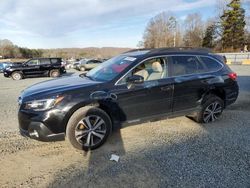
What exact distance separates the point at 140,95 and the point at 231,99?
2465 millimetres

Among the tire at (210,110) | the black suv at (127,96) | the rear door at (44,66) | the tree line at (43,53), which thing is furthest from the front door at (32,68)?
the tree line at (43,53)

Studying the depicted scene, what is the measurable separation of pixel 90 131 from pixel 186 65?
2.36 meters

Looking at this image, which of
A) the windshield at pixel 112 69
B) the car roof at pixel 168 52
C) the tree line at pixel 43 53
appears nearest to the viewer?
the windshield at pixel 112 69

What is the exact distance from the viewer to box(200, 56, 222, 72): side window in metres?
4.56

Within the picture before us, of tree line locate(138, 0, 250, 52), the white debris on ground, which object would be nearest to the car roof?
the white debris on ground

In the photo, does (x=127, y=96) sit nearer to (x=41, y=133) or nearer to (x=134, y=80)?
(x=134, y=80)

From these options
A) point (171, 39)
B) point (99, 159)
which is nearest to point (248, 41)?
point (171, 39)

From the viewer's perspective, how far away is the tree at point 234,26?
49188 millimetres

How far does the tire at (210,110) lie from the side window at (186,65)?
2.21 feet

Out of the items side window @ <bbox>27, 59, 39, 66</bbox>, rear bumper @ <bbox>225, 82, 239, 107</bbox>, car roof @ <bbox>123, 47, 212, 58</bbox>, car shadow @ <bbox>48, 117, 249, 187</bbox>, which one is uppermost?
side window @ <bbox>27, 59, 39, 66</bbox>

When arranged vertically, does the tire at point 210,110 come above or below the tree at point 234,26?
below

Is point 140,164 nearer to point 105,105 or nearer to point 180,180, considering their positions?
point 180,180

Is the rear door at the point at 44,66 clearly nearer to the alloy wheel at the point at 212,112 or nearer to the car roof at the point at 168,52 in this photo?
the car roof at the point at 168,52

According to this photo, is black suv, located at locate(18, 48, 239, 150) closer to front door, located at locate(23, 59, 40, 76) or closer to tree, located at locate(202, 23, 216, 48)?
front door, located at locate(23, 59, 40, 76)
